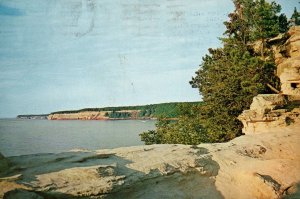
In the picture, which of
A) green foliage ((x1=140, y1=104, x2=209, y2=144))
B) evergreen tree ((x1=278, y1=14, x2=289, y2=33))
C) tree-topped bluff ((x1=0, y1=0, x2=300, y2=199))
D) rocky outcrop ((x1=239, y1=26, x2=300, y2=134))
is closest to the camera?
tree-topped bluff ((x1=0, y1=0, x2=300, y2=199))

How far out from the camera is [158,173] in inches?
330

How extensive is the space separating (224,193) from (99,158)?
4476 millimetres

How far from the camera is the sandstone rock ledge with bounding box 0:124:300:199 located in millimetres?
6617

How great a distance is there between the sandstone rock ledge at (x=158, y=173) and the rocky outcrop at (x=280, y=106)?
21.4 ft

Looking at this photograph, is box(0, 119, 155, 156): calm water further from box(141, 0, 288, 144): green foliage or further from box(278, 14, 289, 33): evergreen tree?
box(278, 14, 289, 33): evergreen tree

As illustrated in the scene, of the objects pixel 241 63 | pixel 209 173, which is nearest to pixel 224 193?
pixel 209 173

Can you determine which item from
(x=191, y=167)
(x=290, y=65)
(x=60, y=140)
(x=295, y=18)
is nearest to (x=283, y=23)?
(x=295, y=18)

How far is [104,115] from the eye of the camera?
603 feet

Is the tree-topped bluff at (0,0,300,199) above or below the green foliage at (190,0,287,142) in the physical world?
below

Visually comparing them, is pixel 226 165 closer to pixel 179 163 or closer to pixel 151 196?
pixel 179 163

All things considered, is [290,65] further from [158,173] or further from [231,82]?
→ [158,173]

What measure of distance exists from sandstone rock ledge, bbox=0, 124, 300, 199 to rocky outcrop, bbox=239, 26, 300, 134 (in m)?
6.52

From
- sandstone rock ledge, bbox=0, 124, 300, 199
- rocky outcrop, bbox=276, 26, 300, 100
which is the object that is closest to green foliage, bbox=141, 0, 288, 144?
rocky outcrop, bbox=276, 26, 300, 100

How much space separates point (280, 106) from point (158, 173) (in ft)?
48.3
